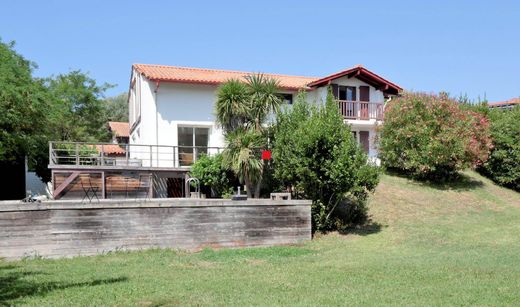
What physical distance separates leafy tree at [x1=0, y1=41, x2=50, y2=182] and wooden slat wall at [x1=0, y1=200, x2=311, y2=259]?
377 inches

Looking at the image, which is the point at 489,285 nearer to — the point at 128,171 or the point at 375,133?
the point at 128,171

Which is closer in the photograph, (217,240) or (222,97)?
(217,240)

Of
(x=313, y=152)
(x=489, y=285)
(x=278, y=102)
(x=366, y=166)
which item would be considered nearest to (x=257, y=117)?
(x=278, y=102)

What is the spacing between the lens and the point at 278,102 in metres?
17.3

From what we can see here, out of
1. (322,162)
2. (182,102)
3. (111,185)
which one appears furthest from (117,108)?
(322,162)

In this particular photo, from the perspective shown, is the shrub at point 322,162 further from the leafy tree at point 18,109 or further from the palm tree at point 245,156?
the leafy tree at point 18,109

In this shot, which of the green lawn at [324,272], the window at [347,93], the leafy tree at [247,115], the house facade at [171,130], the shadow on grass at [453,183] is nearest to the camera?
the green lawn at [324,272]

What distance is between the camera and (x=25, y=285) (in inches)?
345

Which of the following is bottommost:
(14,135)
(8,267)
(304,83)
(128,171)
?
(8,267)

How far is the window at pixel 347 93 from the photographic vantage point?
26578 millimetres

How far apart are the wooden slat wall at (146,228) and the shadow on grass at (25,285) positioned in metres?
2.37

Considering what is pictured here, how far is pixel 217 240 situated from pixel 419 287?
7.38 m

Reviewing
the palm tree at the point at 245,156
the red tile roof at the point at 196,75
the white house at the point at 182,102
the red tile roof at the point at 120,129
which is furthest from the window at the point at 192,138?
the red tile roof at the point at 120,129

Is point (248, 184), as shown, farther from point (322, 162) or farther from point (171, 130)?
point (171, 130)
